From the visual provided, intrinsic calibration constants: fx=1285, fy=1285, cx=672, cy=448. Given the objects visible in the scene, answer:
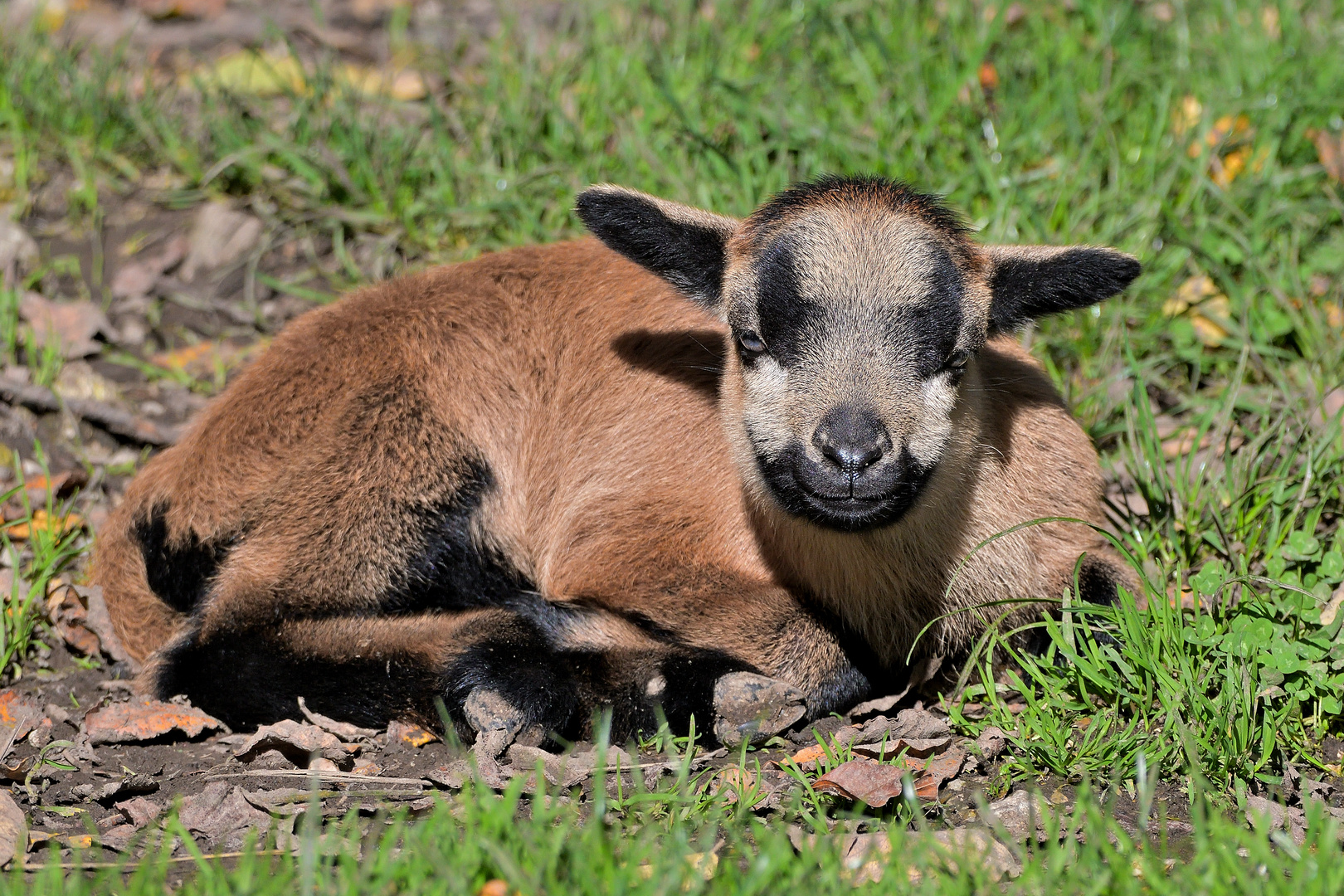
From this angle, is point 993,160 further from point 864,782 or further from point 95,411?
point 95,411

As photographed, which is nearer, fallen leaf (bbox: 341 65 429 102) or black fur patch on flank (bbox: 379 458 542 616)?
black fur patch on flank (bbox: 379 458 542 616)

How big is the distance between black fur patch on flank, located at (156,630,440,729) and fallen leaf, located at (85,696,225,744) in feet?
0.23

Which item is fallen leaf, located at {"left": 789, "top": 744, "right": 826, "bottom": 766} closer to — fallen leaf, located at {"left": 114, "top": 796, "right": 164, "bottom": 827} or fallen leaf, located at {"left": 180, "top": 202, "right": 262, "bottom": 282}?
fallen leaf, located at {"left": 114, "top": 796, "right": 164, "bottom": 827}

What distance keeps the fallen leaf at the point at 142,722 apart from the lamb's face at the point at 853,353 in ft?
7.90

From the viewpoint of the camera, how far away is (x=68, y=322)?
7414 millimetres

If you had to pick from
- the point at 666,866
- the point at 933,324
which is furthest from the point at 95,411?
the point at 666,866

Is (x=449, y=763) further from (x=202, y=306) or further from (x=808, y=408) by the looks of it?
(x=202, y=306)

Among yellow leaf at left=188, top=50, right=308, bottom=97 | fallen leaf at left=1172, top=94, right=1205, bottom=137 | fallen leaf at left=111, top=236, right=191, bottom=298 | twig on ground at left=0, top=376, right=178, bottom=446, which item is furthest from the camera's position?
yellow leaf at left=188, top=50, right=308, bottom=97

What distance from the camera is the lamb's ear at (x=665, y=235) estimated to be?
490 cm

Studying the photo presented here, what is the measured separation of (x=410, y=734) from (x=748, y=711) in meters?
1.31

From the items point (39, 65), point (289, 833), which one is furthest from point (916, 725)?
point (39, 65)

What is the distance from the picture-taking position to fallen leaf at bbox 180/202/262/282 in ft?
25.6

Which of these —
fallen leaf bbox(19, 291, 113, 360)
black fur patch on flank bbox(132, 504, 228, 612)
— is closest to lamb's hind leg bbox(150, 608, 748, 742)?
black fur patch on flank bbox(132, 504, 228, 612)

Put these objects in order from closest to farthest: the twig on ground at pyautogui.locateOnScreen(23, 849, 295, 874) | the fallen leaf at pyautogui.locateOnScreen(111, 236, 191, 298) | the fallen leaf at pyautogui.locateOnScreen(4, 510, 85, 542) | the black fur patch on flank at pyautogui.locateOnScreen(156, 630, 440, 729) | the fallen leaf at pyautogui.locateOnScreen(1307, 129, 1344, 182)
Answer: the twig on ground at pyautogui.locateOnScreen(23, 849, 295, 874) < the black fur patch on flank at pyautogui.locateOnScreen(156, 630, 440, 729) < the fallen leaf at pyautogui.locateOnScreen(4, 510, 85, 542) < the fallen leaf at pyautogui.locateOnScreen(1307, 129, 1344, 182) < the fallen leaf at pyautogui.locateOnScreen(111, 236, 191, 298)
